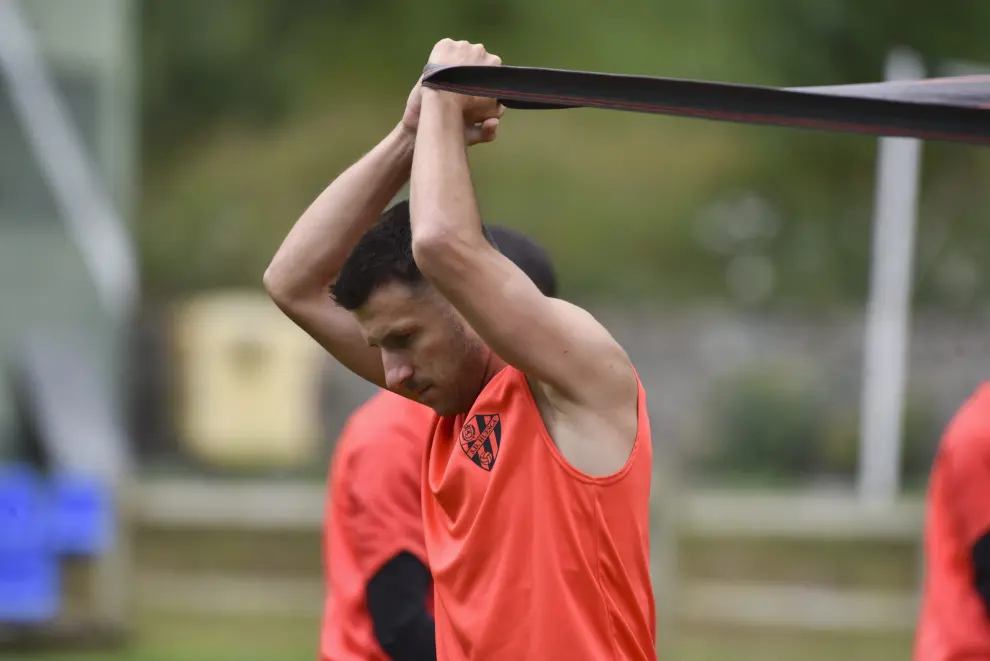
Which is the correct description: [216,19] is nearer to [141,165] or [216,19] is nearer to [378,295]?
[141,165]

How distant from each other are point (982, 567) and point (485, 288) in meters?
1.71

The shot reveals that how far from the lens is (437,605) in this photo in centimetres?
275

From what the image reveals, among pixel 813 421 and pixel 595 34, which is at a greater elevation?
pixel 595 34

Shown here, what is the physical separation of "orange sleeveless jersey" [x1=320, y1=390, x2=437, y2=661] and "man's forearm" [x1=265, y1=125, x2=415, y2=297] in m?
0.63

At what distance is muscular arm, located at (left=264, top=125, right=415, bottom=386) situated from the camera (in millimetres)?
2959

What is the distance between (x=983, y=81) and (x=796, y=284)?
14893 millimetres

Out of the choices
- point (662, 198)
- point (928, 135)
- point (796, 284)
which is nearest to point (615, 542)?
point (928, 135)

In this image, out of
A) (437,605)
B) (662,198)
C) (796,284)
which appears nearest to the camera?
(437,605)

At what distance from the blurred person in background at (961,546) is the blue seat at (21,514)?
244 inches

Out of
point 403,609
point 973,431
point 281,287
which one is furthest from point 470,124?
point 973,431

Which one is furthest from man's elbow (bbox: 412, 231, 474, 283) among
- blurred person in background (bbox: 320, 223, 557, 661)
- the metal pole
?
the metal pole

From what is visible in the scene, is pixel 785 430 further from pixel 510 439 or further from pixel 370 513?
pixel 510 439

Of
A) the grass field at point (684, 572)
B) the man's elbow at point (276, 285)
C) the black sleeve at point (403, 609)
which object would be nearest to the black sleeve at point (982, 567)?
the black sleeve at point (403, 609)

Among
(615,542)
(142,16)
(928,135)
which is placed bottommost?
(615,542)
